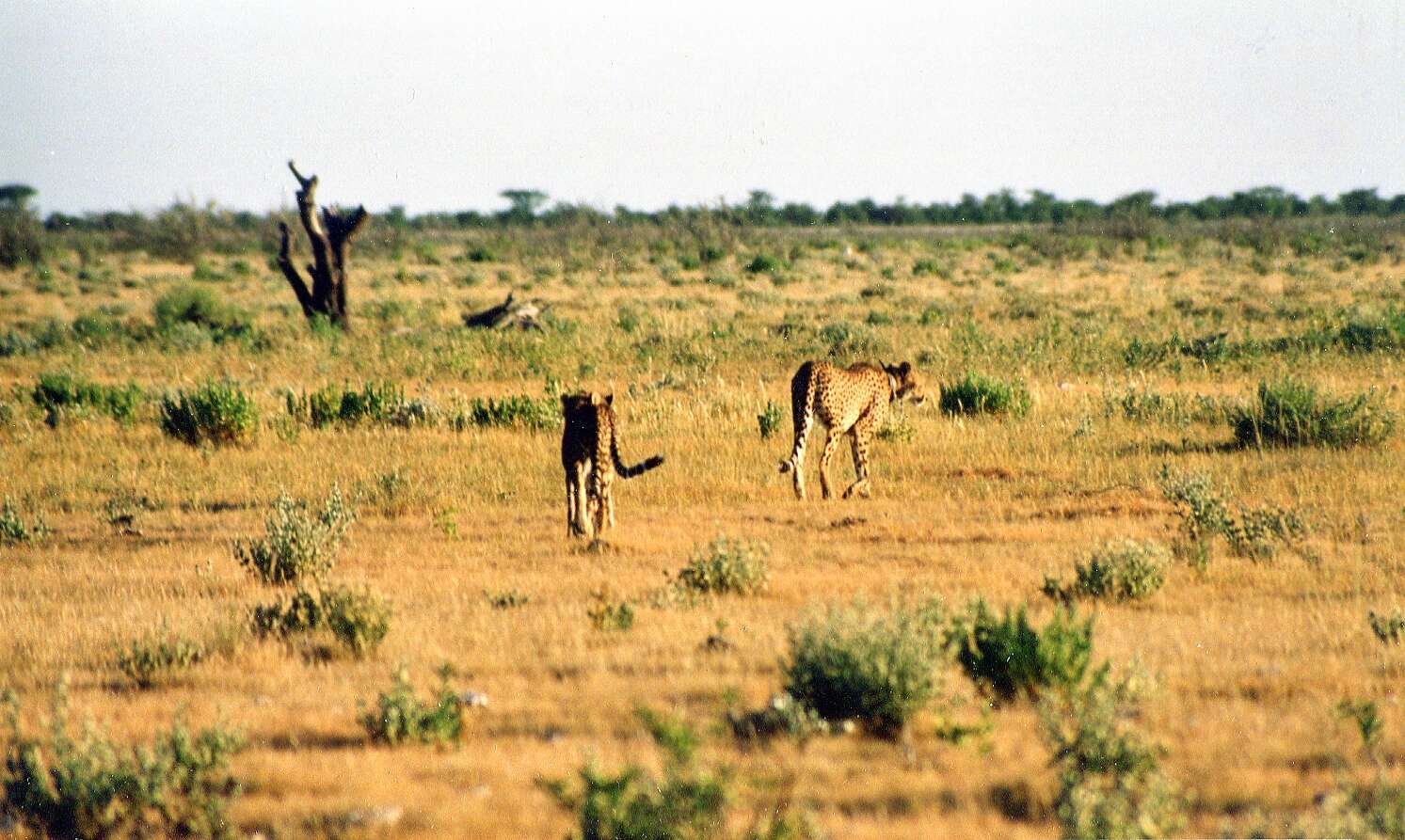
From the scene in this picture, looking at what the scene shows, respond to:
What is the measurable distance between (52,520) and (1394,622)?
37.8 feet

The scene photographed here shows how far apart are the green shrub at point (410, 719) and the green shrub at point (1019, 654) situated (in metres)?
2.23

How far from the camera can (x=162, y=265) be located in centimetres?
6350

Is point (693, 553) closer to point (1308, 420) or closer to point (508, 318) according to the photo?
point (1308, 420)

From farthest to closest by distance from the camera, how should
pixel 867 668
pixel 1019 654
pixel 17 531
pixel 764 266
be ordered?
1. pixel 764 266
2. pixel 17 531
3. pixel 1019 654
4. pixel 867 668

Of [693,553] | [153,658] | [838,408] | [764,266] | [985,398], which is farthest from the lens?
[764,266]

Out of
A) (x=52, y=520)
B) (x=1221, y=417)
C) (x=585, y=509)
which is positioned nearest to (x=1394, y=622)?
(x=585, y=509)

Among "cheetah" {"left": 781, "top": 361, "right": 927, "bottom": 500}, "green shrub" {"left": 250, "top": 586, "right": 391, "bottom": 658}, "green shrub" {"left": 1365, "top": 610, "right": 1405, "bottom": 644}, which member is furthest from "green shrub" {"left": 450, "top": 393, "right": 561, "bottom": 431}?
"green shrub" {"left": 1365, "top": 610, "right": 1405, "bottom": 644}

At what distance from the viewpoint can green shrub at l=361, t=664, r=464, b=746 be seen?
5.89m

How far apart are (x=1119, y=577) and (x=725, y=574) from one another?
251 centimetres

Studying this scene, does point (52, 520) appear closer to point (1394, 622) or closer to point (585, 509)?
point (585, 509)

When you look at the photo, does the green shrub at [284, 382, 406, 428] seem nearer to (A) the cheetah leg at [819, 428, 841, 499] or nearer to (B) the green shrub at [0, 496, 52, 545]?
(B) the green shrub at [0, 496, 52, 545]

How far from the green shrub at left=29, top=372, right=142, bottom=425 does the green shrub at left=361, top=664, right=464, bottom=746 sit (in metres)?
13.8

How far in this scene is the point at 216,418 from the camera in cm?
1639

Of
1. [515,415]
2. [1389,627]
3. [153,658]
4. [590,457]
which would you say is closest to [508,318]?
[515,415]
